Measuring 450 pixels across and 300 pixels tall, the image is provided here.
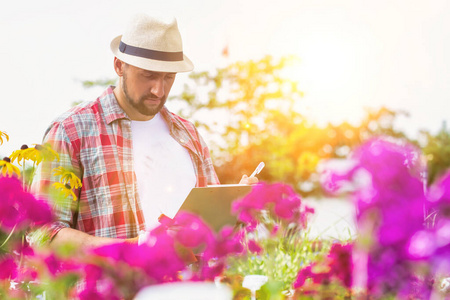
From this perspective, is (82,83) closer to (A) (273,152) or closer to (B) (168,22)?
(A) (273,152)

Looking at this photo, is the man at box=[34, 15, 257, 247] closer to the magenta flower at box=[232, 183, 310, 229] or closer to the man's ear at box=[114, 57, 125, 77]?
the man's ear at box=[114, 57, 125, 77]

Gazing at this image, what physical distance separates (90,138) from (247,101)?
8793 mm

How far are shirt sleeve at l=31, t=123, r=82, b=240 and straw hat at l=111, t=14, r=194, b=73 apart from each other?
44 centimetres

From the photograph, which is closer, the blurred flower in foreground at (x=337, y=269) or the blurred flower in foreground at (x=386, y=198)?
the blurred flower in foreground at (x=386, y=198)

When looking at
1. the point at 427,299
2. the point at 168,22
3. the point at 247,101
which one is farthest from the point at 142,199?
the point at 247,101

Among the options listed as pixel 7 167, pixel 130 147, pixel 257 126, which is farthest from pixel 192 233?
Result: pixel 257 126

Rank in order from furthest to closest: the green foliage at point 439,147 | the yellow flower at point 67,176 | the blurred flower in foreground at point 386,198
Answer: the green foliage at point 439,147 → the yellow flower at point 67,176 → the blurred flower in foreground at point 386,198

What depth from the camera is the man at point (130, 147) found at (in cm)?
226

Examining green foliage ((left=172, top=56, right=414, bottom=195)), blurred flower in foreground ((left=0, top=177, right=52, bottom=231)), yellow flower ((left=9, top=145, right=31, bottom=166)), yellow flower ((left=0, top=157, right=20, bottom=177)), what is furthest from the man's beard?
green foliage ((left=172, top=56, right=414, bottom=195))

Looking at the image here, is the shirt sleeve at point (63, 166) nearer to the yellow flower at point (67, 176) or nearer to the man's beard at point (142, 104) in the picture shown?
the yellow flower at point (67, 176)

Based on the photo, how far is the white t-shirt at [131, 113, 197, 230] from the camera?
2367mm

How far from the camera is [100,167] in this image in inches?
91.4

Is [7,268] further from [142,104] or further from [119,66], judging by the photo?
[119,66]

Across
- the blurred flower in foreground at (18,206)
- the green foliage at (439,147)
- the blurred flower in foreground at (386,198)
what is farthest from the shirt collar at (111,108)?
the green foliage at (439,147)
